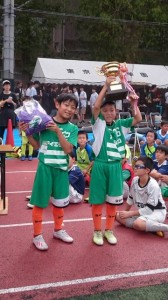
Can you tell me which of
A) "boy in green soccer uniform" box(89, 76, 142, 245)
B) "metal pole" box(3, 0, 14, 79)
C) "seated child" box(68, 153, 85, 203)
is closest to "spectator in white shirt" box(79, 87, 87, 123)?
"metal pole" box(3, 0, 14, 79)

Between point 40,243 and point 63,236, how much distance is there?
34 centimetres

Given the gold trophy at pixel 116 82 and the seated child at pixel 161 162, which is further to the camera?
the seated child at pixel 161 162

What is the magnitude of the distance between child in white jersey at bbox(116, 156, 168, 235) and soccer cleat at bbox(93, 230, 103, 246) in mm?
566

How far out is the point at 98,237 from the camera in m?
4.49

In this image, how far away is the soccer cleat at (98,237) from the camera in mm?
4432

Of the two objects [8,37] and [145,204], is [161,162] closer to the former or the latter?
[145,204]

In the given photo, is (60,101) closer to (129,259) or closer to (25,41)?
(129,259)

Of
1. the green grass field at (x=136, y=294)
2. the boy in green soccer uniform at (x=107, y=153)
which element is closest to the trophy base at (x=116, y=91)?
the boy in green soccer uniform at (x=107, y=153)

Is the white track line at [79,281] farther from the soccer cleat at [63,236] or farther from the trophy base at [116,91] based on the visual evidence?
the trophy base at [116,91]

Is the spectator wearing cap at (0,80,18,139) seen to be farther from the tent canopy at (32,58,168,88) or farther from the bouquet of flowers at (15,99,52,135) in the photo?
the tent canopy at (32,58,168,88)

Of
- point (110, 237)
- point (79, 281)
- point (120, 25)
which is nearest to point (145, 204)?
point (110, 237)

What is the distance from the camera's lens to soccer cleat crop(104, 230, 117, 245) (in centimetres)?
449

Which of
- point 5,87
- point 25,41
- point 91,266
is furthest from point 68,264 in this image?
point 25,41

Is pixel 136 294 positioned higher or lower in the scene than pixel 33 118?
lower
